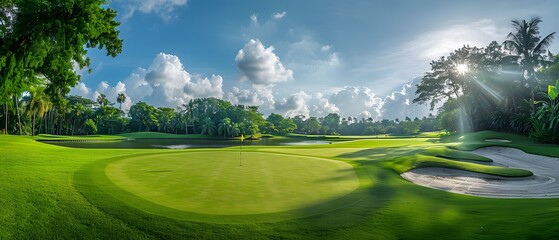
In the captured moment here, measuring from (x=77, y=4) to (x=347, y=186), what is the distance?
12900mm

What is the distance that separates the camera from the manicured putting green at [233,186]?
866cm

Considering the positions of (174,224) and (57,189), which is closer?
(174,224)

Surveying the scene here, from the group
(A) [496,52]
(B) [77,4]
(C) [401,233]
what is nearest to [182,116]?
(A) [496,52]

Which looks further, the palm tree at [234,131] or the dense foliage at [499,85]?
the palm tree at [234,131]

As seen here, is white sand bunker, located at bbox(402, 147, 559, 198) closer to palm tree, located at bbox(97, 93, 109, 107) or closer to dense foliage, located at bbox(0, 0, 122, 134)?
dense foliage, located at bbox(0, 0, 122, 134)

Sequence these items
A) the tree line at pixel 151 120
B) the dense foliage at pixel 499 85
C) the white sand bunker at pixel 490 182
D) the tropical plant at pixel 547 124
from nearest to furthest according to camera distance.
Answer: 1. the white sand bunker at pixel 490 182
2. the tropical plant at pixel 547 124
3. the dense foliage at pixel 499 85
4. the tree line at pixel 151 120

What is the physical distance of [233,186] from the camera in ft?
36.7

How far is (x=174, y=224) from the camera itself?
23.2 feet

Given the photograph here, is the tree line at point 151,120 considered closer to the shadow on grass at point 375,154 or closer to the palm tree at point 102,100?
the palm tree at point 102,100

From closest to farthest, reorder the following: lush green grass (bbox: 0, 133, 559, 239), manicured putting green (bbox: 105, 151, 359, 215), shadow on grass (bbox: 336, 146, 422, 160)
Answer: lush green grass (bbox: 0, 133, 559, 239), manicured putting green (bbox: 105, 151, 359, 215), shadow on grass (bbox: 336, 146, 422, 160)

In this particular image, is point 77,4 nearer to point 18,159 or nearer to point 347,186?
point 18,159

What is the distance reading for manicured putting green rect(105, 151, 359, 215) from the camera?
28.4ft

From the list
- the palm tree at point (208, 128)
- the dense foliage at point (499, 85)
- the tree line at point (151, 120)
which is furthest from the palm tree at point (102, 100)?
the dense foliage at point (499, 85)

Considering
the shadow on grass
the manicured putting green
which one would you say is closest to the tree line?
the shadow on grass
